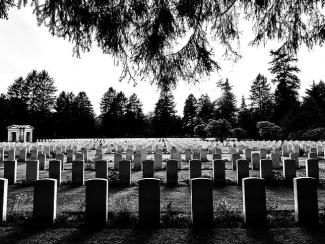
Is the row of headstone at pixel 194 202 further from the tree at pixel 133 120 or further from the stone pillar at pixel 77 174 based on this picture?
the tree at pixel 133 120

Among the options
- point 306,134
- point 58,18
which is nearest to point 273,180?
point 58,18

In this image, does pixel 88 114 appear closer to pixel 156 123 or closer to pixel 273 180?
pixel 156 123

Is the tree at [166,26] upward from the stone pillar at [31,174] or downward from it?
upward

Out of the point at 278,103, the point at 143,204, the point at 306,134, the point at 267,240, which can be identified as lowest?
the point at 267,240

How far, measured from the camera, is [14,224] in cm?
492

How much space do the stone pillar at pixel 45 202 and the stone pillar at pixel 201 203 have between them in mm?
2446

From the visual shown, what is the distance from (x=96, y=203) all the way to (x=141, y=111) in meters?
89.2

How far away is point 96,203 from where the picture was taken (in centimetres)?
512

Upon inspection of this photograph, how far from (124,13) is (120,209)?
3.84 m

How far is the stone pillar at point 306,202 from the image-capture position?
4.95m

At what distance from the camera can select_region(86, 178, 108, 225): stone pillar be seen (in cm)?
503

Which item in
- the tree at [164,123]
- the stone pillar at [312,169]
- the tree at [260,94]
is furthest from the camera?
the tree at [164,123]

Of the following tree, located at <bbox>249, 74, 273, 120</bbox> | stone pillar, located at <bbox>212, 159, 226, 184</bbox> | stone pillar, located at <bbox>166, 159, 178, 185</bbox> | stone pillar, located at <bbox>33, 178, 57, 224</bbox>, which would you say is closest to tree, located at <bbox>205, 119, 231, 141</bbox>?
stone pillar, located at <bbox>212, 159, 226, 184</bbox>

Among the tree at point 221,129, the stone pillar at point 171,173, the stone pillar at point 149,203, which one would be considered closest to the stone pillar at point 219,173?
the stone pillar at point 171,173
